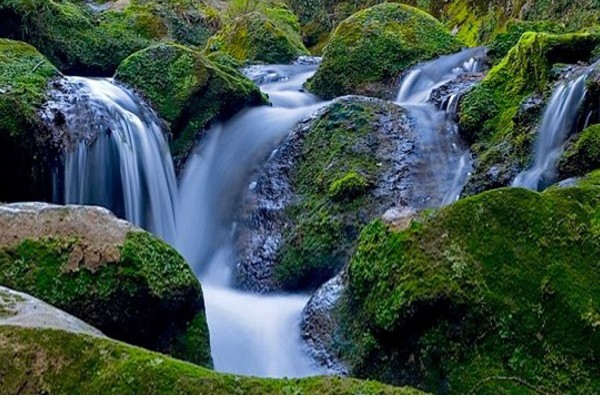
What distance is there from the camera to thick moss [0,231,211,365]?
4.38 meters

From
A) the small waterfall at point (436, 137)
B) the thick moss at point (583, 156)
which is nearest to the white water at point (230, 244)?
the small waterfall at point (436, 137)

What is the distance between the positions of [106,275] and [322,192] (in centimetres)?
385

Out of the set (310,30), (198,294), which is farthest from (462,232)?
(310,30)

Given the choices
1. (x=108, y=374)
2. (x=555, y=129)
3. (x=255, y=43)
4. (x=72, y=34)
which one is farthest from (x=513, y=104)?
(x=72, y=34)

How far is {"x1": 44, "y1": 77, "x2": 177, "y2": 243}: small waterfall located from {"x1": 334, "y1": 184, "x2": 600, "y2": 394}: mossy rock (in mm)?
4270

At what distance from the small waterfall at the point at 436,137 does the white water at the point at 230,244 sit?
183 cm

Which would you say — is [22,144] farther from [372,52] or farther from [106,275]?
[372,52]

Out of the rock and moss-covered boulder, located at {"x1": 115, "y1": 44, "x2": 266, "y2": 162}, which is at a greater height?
the rock

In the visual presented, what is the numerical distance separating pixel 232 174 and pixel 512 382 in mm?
5742

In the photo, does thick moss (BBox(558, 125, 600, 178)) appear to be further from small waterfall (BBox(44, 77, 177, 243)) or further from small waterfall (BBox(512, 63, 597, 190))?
small waterfall (BBox(44, 77, 177, 243))

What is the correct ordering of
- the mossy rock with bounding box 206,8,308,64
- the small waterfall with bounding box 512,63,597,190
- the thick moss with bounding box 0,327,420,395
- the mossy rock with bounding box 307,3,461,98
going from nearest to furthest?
the thick moss with bounding box 0,327,420,395
the small waterfall with bounding box 512,63,597,190
the mossy rock with bounding box 307,3,461,98
the mossy rock with bounding box 206,8,308,64

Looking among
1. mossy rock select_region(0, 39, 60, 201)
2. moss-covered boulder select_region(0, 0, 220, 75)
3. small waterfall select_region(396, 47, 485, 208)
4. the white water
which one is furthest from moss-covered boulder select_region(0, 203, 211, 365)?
moss-covered boulder select_region(0, 0, 220, 75)

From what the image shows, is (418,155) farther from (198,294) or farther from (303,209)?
(198,294)

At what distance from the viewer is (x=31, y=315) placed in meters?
2.91
